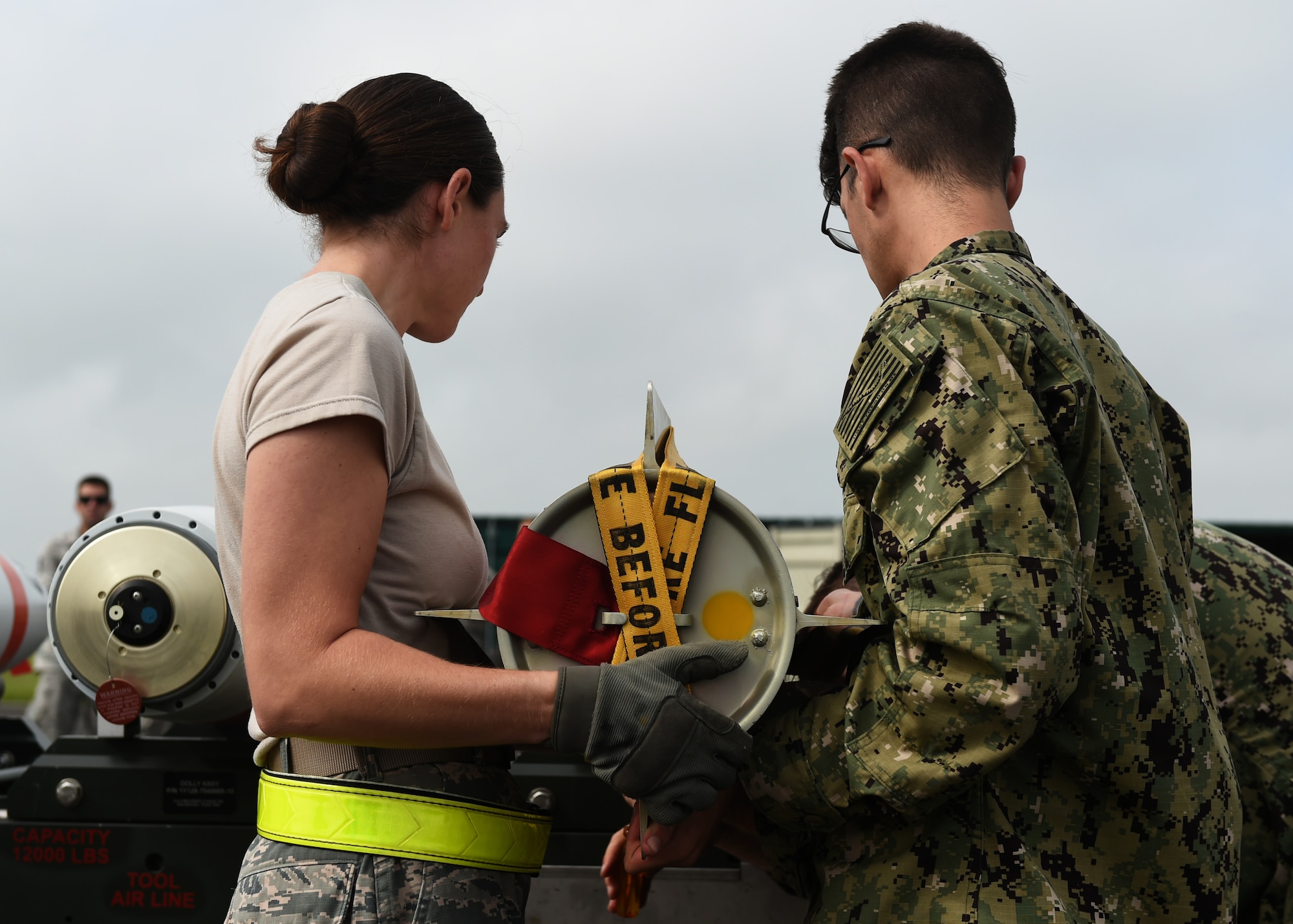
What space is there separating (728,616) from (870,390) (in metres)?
0.38

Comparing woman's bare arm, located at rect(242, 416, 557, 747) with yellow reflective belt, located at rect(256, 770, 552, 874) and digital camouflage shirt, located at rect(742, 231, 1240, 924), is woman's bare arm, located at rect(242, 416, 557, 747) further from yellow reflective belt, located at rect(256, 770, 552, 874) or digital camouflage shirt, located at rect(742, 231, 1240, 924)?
digital camouflage shirt, located at rect(742, 231, 1240, 924)

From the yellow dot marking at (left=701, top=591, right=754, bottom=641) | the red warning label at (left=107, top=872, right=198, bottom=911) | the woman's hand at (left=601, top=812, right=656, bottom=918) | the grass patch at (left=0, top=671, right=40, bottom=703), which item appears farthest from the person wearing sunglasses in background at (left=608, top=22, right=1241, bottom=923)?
the grass patch at (left=0, top=671, right=40, bottom=703)

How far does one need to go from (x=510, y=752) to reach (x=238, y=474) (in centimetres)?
58

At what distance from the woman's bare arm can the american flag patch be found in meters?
0.60

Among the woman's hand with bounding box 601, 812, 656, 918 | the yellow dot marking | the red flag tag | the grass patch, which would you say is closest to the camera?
the yellow dot marking

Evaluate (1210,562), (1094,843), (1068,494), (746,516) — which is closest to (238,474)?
(746,516)

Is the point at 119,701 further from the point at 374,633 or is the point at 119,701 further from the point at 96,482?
the point at 96,482

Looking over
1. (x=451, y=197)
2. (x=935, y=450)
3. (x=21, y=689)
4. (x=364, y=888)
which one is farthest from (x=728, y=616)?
(x=21, y=689)

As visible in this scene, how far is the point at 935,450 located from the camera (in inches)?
55.3

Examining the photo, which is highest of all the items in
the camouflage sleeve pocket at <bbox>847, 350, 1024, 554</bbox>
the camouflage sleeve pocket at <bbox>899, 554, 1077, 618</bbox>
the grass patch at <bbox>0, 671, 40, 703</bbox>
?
the camouflage sleeve pocket at <bbox>847, 350, 1024, 554</bbox>

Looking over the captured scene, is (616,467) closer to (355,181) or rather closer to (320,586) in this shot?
(320,586)

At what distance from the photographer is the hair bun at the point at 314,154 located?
1.62 metres

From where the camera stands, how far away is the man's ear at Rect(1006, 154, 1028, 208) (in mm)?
1852

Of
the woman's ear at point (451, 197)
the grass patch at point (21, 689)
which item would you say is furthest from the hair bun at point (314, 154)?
the grass patch at point (21, 689)
